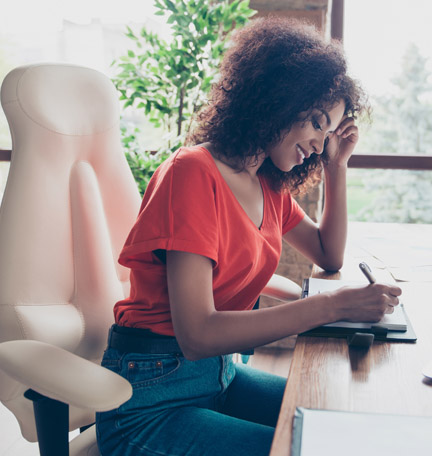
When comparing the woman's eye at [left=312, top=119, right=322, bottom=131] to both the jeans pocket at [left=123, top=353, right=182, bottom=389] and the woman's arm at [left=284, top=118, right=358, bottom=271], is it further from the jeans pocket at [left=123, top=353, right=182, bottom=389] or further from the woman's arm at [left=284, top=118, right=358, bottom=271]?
the jeans pocket at [left=123, top=353, right=182, bottom=389]

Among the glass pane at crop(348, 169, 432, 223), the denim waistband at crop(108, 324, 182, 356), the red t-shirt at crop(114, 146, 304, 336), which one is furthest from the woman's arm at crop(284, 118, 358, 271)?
the glass pane at crop(348, 169, 432, 223)

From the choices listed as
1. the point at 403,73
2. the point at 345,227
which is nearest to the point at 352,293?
the point at 345,227

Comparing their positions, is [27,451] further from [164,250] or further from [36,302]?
[164,250]

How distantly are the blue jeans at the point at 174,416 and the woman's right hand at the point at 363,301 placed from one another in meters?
0.23

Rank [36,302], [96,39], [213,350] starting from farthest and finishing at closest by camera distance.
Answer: [96,39] → [36,302] → [213,350]

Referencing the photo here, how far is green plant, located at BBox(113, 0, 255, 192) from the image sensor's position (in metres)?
1.84

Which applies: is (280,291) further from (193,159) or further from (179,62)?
(179,62)

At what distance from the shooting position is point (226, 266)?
36.8 inches

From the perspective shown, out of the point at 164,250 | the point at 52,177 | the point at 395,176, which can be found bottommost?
the point at 395,176

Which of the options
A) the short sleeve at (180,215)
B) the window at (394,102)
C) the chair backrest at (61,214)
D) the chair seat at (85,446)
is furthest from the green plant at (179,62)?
the chair seat at (85,446)

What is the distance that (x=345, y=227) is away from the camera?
1.36 metres

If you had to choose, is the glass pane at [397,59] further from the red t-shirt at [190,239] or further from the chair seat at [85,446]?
the chair seat at [85,446]

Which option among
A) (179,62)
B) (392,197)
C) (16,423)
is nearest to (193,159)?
(179,62)

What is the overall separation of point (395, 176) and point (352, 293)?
8.22ft
